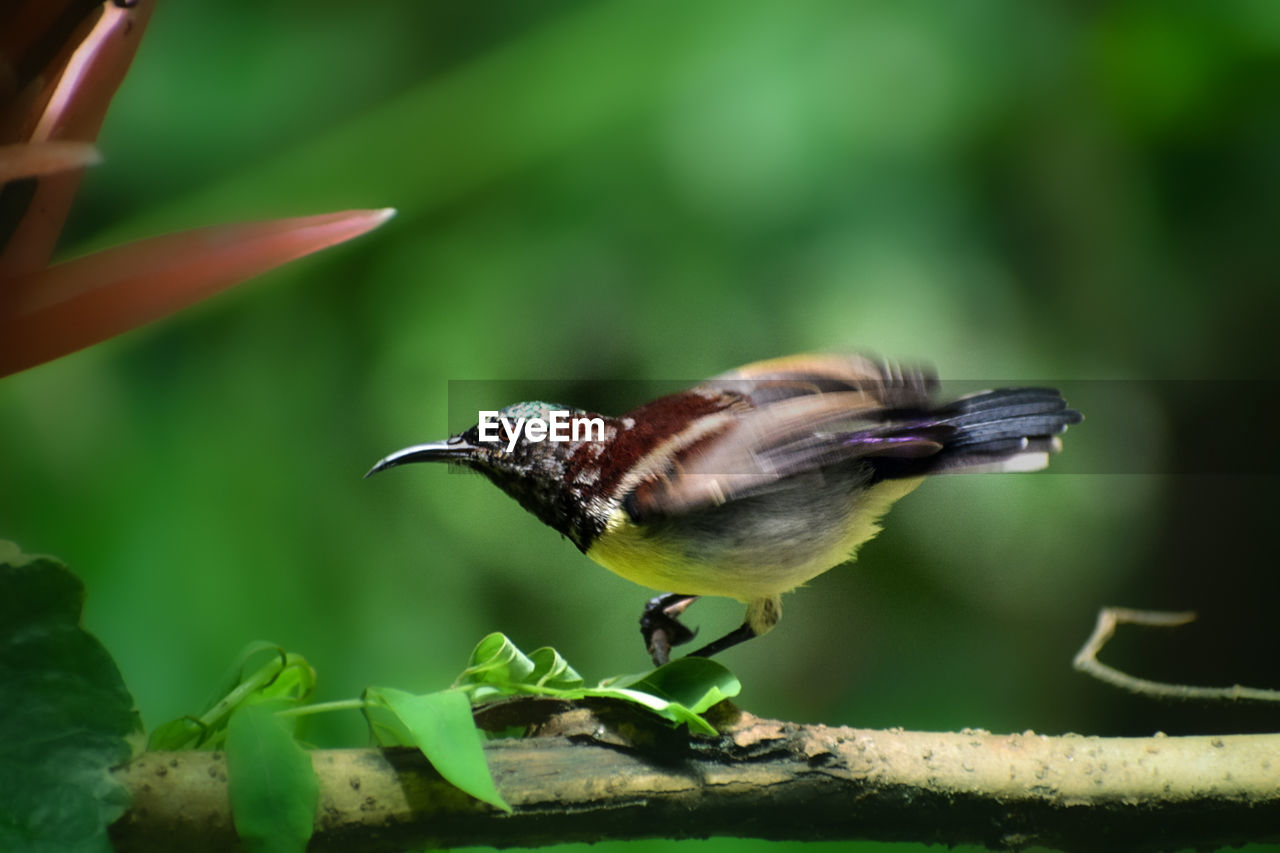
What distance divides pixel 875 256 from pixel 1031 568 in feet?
0.93

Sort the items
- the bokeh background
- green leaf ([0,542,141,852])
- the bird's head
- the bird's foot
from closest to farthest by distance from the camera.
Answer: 1. green leaf ([0,542,141,852])
2. the bird's head
3. the bird's foot
4. the bokeh background

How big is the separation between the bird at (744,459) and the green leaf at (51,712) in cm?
12

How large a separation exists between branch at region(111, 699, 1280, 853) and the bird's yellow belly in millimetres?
56

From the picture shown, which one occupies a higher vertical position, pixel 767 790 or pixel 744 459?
pixel 744 459

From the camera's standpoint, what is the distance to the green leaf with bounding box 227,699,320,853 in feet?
1.14

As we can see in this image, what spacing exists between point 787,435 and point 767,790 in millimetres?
138

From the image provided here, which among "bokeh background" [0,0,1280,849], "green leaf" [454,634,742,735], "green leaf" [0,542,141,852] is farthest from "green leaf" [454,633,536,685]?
"bokeh background" [0,0,1280,849]

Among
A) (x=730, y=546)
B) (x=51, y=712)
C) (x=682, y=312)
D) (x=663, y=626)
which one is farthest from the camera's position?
(x=682, y=312)

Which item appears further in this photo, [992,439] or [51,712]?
[992,439]

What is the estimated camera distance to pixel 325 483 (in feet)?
2.64

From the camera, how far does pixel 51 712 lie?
327 mm

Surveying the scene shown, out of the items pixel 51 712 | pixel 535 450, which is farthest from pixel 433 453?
pixel 51 712

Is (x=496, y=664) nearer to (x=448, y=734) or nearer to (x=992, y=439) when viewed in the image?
(x=448, y=734)

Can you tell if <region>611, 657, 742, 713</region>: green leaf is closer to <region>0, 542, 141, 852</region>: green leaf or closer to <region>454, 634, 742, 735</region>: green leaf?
<region>454, 634, 742, 735</region>: green leaf
